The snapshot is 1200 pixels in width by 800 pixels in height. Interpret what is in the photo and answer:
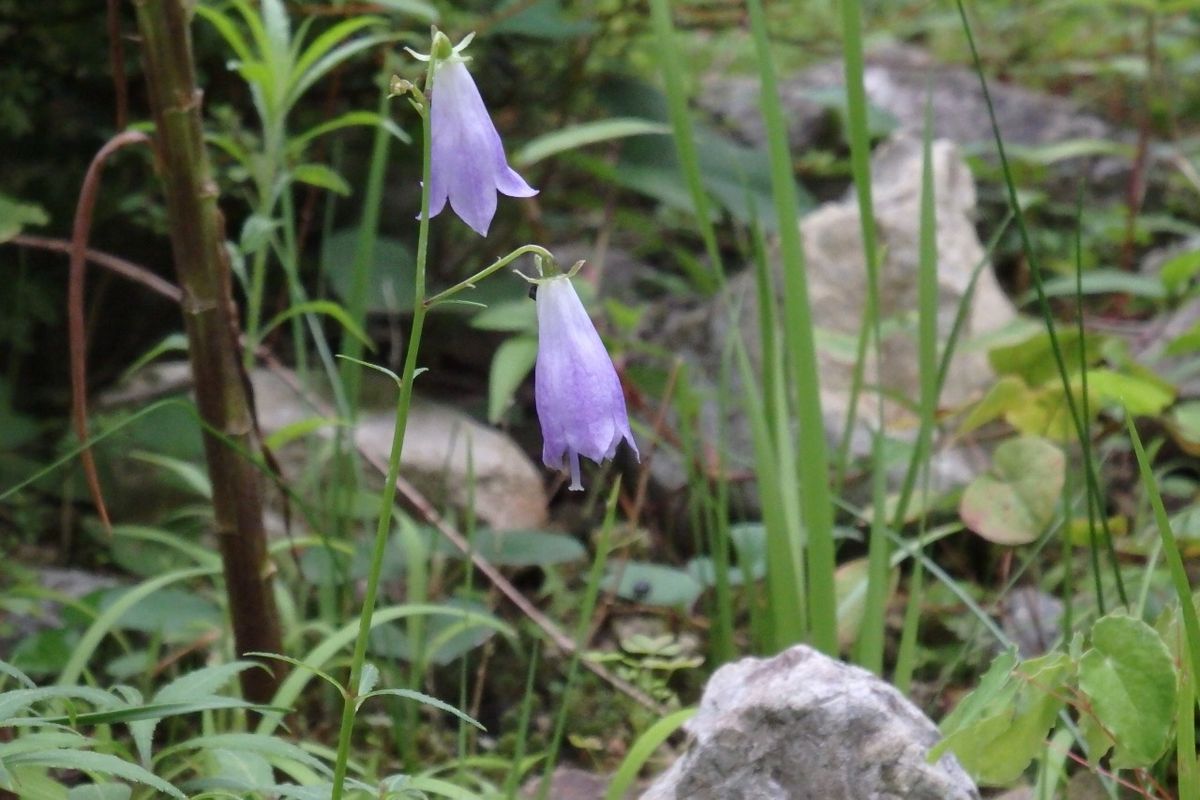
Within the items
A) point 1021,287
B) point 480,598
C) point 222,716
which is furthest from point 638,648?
point 1021,287

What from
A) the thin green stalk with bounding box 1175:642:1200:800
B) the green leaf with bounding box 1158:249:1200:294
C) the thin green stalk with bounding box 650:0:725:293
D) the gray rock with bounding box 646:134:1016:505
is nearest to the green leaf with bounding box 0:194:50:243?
the thin green stalk with bounding box 650:0:725:293

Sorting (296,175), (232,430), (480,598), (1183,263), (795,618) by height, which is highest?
(296,175)

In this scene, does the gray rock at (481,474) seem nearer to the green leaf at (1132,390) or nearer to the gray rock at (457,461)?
the gray rock at (457,461)

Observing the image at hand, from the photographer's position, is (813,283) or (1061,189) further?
(1061,189)

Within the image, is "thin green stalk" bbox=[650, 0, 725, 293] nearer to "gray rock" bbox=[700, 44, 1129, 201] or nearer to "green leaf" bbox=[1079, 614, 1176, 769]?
"green leaf" bbox=[1079, 614, 1176, 769]

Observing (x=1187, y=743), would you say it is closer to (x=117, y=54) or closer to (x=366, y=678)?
(x=366, y=678)

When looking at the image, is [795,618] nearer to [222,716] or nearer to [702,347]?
[222,716]

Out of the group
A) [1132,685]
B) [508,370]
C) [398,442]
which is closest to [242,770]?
[398,442]
